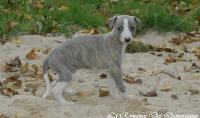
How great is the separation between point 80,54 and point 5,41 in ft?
8.42

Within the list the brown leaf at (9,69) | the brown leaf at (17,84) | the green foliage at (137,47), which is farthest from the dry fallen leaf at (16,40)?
the green foliage at (137,47)

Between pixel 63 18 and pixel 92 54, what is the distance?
135 inches

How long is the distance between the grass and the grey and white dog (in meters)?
2.67

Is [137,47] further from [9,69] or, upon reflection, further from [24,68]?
[9,69]

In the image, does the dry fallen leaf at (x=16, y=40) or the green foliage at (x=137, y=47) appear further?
the green foliage at (x=137, y=47)

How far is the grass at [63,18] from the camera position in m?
7.41

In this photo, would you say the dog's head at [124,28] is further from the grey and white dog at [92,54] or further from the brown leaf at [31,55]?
the brown leaf at [31,55]

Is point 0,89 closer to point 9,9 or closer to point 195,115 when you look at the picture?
point 195,115

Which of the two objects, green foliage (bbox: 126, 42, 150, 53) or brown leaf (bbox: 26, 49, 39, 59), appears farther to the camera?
green foliage (bbox: 126, 42, 150, 53)

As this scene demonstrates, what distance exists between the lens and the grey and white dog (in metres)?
4.51

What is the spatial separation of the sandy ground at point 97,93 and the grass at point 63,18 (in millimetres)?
441

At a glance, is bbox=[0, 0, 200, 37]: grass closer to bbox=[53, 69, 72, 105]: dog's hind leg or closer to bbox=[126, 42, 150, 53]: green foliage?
bbox=[126, 42, 150, 53]: green foliage

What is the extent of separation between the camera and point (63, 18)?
26.1 feet

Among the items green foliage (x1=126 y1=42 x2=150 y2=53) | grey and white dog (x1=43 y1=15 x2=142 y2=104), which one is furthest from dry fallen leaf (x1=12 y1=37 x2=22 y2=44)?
grey and white dog (x1=43 y1=15 x2=142 y2=104)
